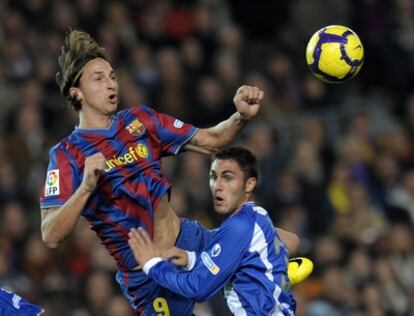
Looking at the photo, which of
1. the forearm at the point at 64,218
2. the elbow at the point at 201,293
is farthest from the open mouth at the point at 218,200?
the forearm at the point at 64,218

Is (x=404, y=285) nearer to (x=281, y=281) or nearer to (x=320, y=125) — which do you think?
(x=320, y=125)

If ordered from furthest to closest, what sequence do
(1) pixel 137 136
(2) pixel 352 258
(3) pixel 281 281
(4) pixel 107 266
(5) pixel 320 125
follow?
(5) pixel 320 125 < (2) pixel 352 258 < (4) pixel 107 266 < (1) pixel 137 136 < (3) pixel 281 281

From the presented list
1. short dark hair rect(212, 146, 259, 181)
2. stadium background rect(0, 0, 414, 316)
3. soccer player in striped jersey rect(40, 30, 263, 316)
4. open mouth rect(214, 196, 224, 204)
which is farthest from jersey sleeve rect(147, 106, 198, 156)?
stadium background rect(0, 0, 414, 316)

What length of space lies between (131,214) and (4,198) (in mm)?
4660

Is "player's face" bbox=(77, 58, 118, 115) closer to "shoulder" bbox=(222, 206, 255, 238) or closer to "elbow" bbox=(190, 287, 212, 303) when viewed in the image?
"shoulder" bbox=(222, 206, 255, 238)

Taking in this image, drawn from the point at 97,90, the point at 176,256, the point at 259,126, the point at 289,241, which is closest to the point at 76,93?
the point at 97,90

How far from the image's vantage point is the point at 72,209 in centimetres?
707

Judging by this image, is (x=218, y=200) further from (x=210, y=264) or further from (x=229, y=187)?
(x=210, y=264)

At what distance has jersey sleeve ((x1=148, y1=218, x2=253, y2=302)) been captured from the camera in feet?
23.3

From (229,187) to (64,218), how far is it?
100 centimetres

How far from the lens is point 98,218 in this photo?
7535 mm

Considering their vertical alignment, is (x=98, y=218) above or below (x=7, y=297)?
above

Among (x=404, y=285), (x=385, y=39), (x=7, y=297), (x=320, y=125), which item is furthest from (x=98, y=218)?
(x=385, y=39)

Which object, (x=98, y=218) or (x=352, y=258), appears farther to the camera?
(x=352, y=258)
